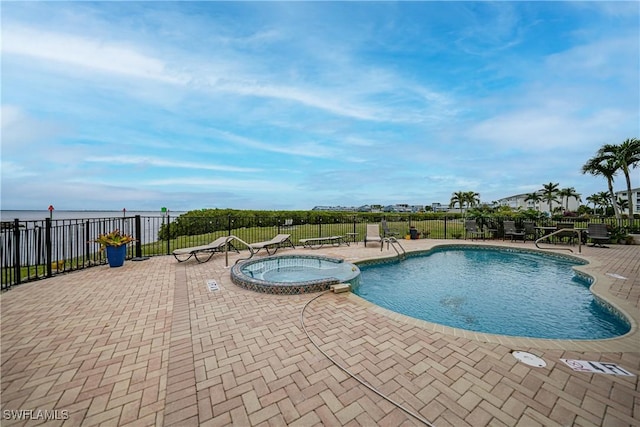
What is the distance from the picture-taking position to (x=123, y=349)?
277 centimetres

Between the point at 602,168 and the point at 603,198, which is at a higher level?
the point at 602,168

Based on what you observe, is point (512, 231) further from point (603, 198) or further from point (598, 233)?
point (603, 198)

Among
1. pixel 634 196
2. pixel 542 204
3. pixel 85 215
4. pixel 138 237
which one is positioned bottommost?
pixel 138 237

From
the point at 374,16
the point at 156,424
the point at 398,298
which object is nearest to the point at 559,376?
the point at 398,298

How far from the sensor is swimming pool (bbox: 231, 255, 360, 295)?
4.73m

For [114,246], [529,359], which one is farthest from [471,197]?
[114,246]

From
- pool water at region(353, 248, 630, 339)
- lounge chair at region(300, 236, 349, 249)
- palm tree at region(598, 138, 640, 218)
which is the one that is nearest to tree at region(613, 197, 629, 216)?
palm tree at region(598, 138, 640, 218)

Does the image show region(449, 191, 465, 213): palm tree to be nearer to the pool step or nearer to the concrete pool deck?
the concrete pool deck

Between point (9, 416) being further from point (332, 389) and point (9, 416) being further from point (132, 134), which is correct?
point (132, 134)

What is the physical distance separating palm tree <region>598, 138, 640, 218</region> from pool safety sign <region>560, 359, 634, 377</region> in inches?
784

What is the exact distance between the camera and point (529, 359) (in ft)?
8.30

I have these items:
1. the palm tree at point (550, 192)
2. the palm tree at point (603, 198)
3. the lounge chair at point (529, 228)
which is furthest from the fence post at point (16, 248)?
the palm tree at point (603, 198)

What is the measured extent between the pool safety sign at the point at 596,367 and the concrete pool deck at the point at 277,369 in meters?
0.08

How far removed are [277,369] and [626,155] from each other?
2409 centimetres
